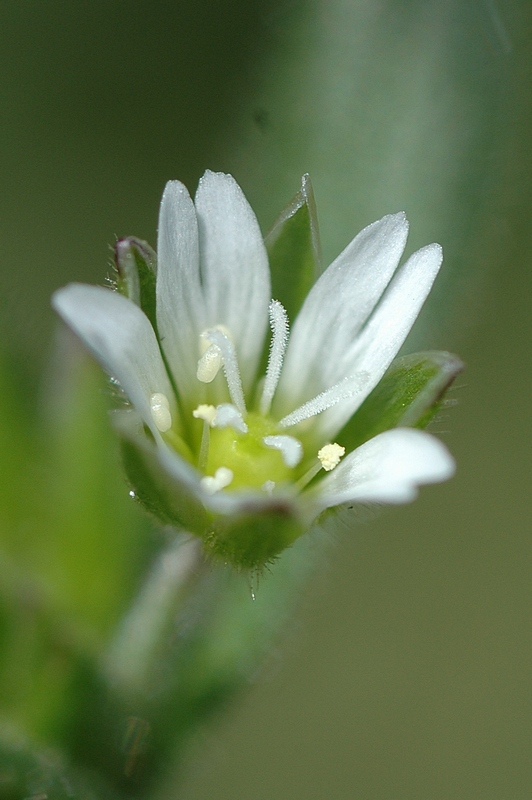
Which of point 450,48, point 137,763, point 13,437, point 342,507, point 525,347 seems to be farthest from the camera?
point 525,347

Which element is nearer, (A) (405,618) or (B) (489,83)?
(B) (489,83)

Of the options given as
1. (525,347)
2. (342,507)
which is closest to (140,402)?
(342,507)

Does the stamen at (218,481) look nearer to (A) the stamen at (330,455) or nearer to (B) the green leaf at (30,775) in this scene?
(A) the stamen at (330,455)

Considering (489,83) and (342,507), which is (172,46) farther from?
(342,507)

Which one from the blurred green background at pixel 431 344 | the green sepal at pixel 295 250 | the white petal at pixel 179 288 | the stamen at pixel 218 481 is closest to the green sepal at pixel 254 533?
the stamen at pixel 218 481

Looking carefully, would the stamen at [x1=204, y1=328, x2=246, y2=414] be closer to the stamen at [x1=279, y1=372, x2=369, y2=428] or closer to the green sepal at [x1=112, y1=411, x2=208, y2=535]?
the stamen at [x1=279, y1=372, x2=369, y2=428]

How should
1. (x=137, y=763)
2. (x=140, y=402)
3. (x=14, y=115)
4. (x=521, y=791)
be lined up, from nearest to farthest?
(x=140, y=402) < (x=137, y=763) < (x=521, y=791) < (x=14, y=115)
